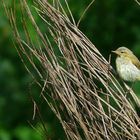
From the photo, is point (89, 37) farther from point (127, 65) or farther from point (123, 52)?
point (123, 52)

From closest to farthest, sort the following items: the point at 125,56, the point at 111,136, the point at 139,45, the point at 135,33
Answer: the point at 111,136
the point at 125,56
the point at 139,45
the point at 135,33

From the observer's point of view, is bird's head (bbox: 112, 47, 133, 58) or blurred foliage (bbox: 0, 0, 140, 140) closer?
bird's head (bbox: 112, 47, 133, 58)

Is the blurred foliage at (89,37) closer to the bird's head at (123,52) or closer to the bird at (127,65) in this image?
the bird at (127,65)

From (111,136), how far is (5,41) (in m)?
6.13

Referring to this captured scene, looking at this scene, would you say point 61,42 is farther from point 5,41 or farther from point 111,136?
point 5,41

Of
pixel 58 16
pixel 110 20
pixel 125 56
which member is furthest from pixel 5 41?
pixel 58 16

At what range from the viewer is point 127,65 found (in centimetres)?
581

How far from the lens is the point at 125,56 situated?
5695mm

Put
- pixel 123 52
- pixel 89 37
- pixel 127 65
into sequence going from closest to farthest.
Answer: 1. pixel 123 52
2. pixel 127 65
3. pixel 89 37

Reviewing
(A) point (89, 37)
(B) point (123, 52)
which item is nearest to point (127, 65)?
(B) point (123, 52)

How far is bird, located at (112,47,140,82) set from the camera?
5590mm

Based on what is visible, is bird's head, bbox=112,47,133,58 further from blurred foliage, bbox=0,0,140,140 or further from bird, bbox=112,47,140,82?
blurred foliage, bbox=0,0,140,140

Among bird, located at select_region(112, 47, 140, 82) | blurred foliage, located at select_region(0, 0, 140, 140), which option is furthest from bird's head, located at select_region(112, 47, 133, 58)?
blurred foliage, located at select_region(0, 0, 140, 140)

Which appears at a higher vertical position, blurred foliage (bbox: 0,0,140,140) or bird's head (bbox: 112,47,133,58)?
bird's head (bbox: 112,47,133,58)
